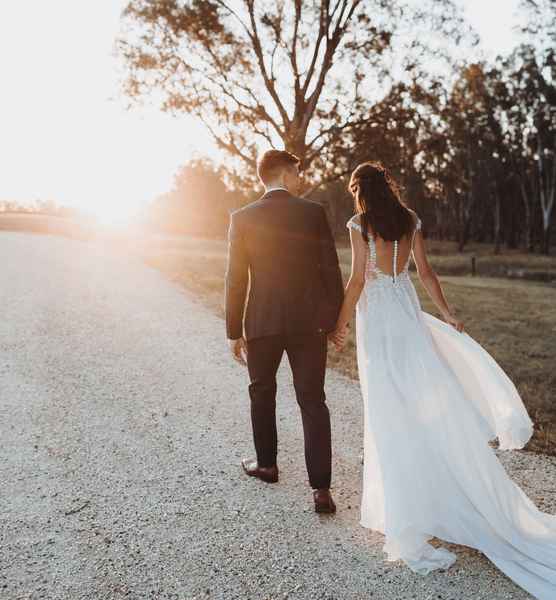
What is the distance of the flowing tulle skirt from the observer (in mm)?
3059

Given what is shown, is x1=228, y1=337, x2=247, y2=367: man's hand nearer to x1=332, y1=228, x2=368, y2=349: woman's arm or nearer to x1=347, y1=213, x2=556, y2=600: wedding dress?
x1=332, y1=228, x2=368, y2=349: woman's arm

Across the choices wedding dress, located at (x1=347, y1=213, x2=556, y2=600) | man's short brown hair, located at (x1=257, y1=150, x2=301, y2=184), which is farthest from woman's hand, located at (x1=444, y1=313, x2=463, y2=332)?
man's short brown hair, located at (x1=257, y1=150, x2=301, y2=184)

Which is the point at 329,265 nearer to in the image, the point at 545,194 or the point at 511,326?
the point at 511,326

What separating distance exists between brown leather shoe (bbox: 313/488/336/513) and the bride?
0.90ft

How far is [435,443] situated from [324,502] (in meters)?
0.88

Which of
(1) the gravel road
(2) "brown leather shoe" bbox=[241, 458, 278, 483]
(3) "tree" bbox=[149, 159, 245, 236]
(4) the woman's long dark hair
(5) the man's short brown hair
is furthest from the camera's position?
(3) "tree" bbox=[149, 159, 245, 236]

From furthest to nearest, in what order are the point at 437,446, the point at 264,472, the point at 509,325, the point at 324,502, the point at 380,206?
the point at 509,325 → the point at 264,472 → the point at 324,502 → the point at 380,206 → the point at 437,446

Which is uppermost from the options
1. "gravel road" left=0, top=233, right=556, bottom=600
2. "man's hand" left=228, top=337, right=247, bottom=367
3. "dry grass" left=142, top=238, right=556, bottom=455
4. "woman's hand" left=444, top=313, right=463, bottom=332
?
"woman's hand" left=444, top=313, right=463, bottom=332

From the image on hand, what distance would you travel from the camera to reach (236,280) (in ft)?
12.4

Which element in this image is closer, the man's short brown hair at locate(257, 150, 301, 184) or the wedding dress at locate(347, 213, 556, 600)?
the wedding dress at locate(347, 213, 556, 600)

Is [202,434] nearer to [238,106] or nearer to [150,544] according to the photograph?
[150,544]

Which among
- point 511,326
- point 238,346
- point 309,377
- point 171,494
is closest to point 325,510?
point 309,377

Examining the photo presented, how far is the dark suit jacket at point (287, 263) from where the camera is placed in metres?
3.64

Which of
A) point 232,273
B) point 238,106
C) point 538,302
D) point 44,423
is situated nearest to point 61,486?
point 44,423
